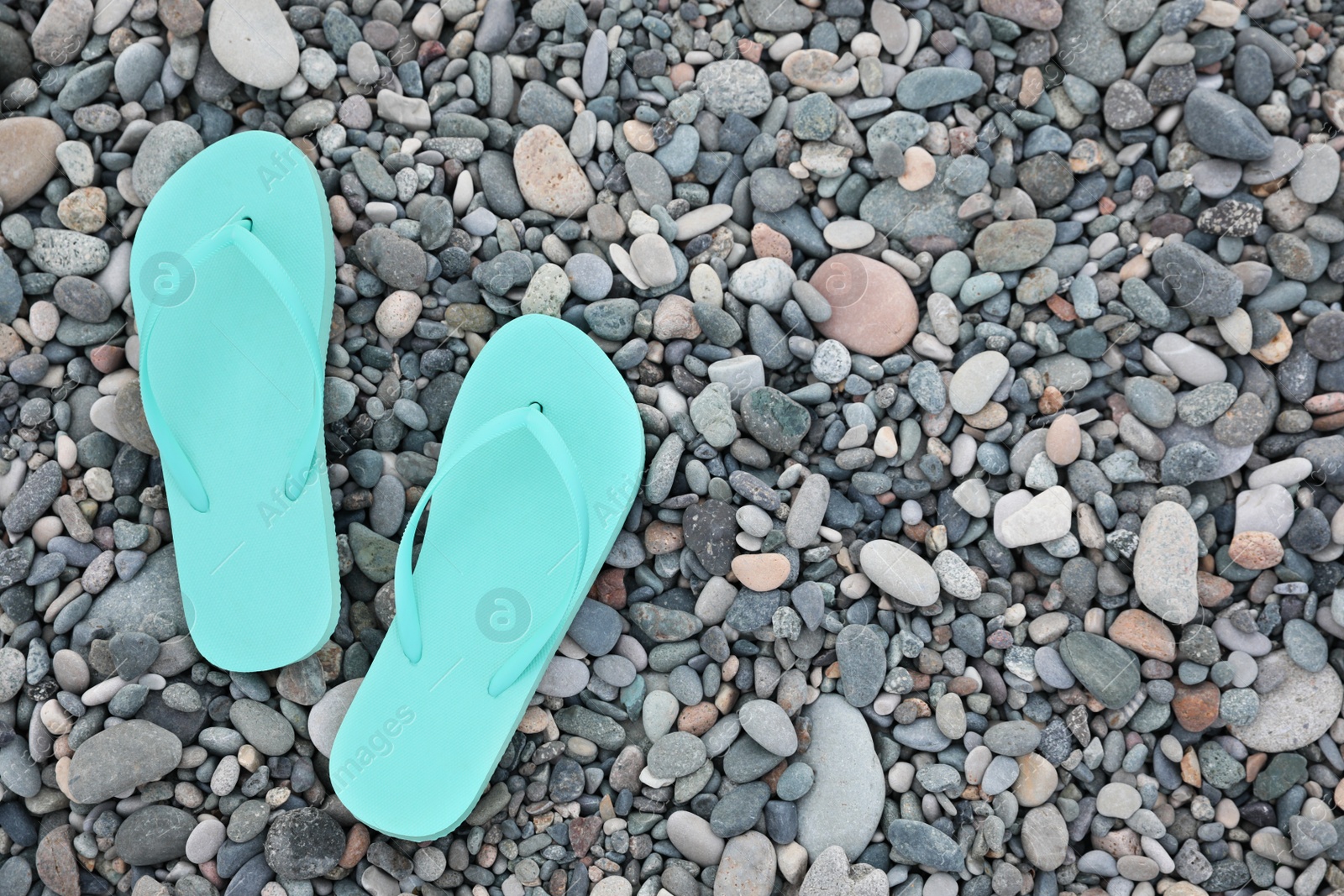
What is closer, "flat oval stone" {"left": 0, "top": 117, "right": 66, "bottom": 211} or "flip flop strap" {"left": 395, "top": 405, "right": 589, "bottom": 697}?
"flip flop strap" {"left": 395, "top": 405, "right": 589, "bottom": 697}

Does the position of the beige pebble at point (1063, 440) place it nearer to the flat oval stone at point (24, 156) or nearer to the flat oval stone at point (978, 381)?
the flat oval stone at point (978, 381)

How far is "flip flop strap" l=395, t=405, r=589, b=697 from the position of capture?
1448 mm

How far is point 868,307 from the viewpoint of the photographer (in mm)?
1662

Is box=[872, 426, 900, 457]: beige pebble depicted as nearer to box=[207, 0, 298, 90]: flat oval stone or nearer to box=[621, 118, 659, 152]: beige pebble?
box=[621, 118, 659, 152]: beige pebble

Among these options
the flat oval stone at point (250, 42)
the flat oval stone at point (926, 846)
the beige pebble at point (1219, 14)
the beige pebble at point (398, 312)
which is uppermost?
the beige pebble at point (1219, 14)

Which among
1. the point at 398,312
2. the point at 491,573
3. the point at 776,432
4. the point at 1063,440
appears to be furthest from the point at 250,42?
the point at 1063,440

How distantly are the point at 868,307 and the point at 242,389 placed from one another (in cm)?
114

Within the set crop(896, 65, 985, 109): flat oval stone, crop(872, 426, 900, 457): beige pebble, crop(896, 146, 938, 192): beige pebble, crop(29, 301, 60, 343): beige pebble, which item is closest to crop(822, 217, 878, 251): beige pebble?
crop(896, 146, 938, 192): beige pebble

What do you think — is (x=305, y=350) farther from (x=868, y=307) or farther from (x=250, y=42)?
(x=868, y=307)

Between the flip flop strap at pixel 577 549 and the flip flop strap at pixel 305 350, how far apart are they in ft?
0.79

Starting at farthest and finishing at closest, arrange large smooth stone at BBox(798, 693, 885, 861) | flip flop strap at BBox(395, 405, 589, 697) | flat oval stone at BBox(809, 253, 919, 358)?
1. flat oval stone at BBox(809, 253, 919, 358)
2. large smooth stone at BBox(798, 693, 885, 861)
3. flip flop strap at BBox(395, 405, 589, 697)

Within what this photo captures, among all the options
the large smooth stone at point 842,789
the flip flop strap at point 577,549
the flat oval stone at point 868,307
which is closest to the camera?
the flip flop strap at point 577,549

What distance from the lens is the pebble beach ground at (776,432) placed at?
1.55 meters

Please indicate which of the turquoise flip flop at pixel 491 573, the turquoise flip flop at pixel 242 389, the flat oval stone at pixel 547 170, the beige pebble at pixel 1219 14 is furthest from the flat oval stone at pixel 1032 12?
the turquoise flip flop at pixel 242 389
